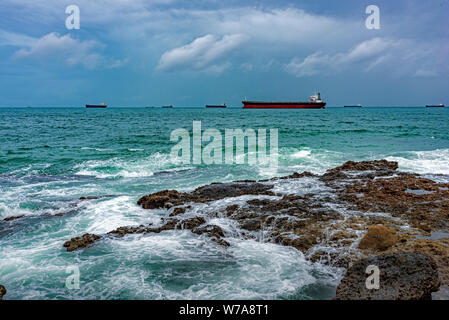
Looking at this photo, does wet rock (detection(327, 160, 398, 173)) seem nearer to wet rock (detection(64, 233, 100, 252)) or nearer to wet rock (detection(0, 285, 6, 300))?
wet rock (detection(64, 233, 100, 252))

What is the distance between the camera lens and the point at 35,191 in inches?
472

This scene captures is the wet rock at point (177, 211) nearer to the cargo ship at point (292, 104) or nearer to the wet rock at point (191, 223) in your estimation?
the wet rock at point (191, 223)

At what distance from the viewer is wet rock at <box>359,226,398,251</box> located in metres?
6.13

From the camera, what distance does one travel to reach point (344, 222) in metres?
7.48

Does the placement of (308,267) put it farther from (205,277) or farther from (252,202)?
(252,202)

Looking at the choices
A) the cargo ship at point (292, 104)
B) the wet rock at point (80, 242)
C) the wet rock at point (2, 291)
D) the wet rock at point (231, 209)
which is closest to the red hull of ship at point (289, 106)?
the cargo ship at point (292, 104)

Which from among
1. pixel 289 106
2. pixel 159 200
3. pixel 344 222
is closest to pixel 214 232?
pixel 159 200

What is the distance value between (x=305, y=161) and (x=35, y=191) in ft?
46.4

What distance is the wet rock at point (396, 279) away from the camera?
14.5ft

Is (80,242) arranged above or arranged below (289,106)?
below

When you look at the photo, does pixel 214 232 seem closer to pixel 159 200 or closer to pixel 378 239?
pixel 159 200

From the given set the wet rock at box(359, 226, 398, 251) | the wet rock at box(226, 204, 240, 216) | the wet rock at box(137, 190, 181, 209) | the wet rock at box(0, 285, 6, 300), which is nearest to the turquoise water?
the wet rock at box(0, 285, 6, 300)

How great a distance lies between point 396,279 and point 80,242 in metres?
6.53
